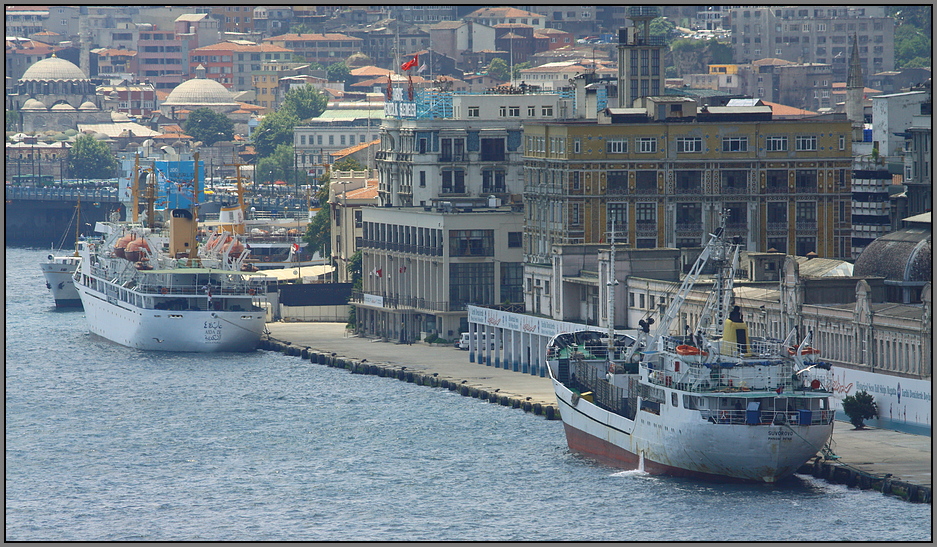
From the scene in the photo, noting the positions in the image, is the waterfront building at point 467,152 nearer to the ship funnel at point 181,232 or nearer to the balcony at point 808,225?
the balcony at point 808,225

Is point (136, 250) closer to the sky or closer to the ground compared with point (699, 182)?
closer to the ground

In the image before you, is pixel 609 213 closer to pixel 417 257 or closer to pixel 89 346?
pixel 417 257

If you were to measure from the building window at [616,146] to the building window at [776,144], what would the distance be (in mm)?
9358

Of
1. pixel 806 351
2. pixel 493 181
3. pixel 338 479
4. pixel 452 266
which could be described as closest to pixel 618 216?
pixel 452 266

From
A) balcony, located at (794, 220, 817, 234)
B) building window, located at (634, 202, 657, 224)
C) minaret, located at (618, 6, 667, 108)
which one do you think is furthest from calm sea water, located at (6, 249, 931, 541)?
minaret, located at (618, 6, 667, 108)

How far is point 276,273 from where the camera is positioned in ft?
603

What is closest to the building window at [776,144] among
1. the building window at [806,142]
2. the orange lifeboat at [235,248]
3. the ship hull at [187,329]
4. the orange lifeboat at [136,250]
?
the building window at [806,142]

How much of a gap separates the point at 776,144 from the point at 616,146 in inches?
417

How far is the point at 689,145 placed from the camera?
140625 millimetres

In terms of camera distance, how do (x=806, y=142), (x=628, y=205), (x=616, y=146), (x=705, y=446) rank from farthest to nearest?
(x=806, y=142) → (x=616, y=146) → (x=628, y=205) → (x=705, y=446)

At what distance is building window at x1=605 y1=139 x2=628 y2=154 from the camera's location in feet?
460

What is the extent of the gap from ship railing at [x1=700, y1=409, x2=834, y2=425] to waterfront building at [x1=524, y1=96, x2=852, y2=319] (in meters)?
50.3

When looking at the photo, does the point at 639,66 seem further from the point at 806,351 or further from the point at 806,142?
the point at 806,351

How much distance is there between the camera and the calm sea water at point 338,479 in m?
83.9
